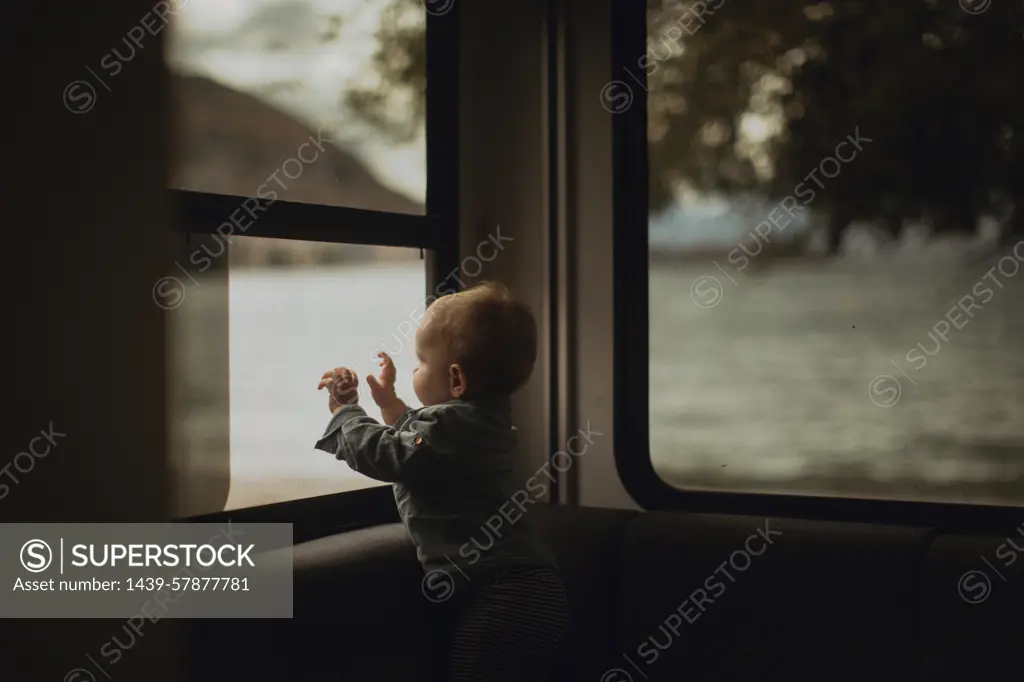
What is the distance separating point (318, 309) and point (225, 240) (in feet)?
1.04

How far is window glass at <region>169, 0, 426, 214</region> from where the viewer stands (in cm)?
198

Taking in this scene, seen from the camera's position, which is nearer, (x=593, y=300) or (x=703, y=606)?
(x=703, y=606)

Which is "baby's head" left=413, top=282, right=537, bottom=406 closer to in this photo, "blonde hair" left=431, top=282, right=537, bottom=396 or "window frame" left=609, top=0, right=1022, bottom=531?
"blonde hair" left=431, top=282, right=537, bottom=396

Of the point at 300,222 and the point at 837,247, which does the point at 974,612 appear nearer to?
the point at 837,247

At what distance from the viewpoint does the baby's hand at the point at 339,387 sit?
199cm

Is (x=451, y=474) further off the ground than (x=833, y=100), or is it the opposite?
(x=833, y=100)

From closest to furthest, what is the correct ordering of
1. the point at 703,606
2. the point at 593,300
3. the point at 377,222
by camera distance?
the point at 703,606
the point at 377,222
the point at 593,300

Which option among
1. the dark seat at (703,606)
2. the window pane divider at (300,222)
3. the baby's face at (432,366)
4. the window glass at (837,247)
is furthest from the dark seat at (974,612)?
the window pane divider at (300,222)

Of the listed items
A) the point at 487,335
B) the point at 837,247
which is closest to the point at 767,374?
the point at 837,247

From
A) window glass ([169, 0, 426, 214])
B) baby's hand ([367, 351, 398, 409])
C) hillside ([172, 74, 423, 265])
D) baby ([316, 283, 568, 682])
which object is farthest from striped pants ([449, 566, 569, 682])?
window glass ([169, 0, 426, 214])

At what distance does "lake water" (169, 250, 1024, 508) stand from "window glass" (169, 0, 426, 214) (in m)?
0.20

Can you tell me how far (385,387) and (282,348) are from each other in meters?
0.27

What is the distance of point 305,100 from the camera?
224 centimetres

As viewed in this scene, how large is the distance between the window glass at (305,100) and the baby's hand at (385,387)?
1.38ft
